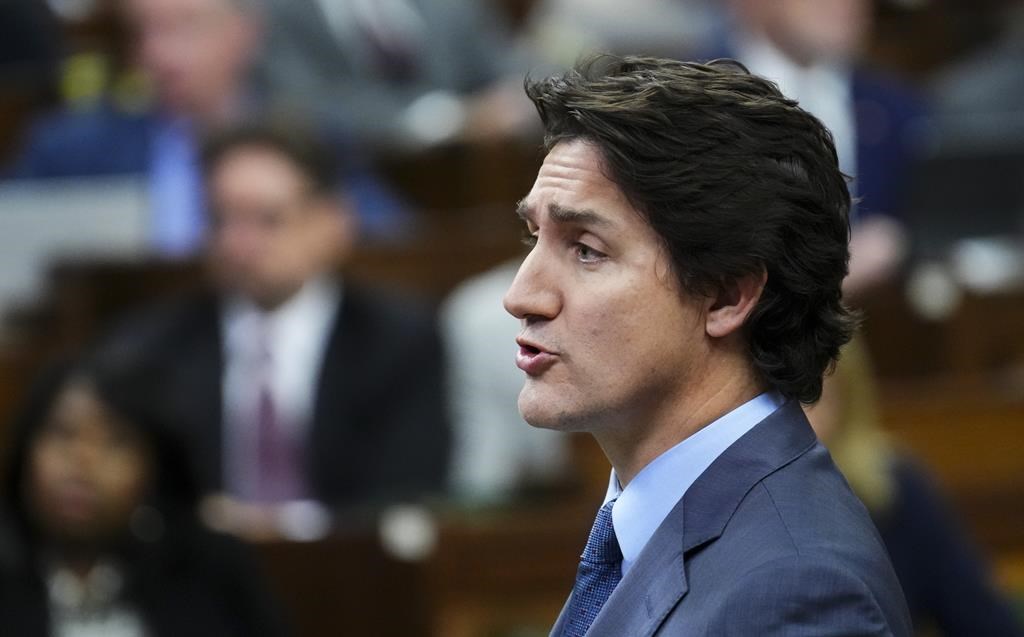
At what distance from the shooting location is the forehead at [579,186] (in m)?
1.43

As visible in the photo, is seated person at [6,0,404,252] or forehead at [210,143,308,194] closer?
forehead at [210,143,308,194]

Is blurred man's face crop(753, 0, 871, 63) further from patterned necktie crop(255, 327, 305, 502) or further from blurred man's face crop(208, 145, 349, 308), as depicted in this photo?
patterned necktie crop(255, 327, 305, 502)

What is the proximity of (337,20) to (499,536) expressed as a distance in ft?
8.75

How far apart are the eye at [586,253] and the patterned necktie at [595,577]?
22 centimetres

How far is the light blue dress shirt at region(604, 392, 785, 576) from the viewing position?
4.70 ft

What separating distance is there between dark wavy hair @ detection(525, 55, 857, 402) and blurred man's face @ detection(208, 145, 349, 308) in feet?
9.64

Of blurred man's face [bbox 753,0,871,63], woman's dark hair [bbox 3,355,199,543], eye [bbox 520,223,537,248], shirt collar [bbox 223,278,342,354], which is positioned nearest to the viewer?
eye [bbox 520,223,537,248]

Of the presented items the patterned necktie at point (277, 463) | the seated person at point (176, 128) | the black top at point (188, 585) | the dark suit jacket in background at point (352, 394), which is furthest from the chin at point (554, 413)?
the seated person at point (176, 128)

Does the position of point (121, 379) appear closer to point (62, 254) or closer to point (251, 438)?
point (251, 438)

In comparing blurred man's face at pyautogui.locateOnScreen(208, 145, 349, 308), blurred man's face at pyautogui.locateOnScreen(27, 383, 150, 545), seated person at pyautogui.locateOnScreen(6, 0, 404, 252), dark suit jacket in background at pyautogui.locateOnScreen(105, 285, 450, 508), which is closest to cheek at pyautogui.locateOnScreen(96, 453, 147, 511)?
blurred man's face at pyautogui.locateOnScreen(27, 383, 150, 545)

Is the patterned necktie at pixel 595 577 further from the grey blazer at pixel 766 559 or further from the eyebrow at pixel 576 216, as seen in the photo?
the eyebrow at pixel 576 216

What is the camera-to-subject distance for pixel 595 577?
1.50 m

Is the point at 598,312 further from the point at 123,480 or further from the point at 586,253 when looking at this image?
the point at 123,480

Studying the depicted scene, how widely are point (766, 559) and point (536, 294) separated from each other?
31cm
